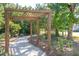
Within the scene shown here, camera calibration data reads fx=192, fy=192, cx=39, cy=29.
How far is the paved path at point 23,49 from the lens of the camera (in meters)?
2.27

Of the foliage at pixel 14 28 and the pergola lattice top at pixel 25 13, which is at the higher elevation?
the pergola lattice top at pixel 25 13

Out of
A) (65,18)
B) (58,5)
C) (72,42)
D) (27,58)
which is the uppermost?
(58,5)

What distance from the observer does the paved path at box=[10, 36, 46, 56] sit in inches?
89.4

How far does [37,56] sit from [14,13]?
572mm

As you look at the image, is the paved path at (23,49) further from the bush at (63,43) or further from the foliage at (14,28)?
the bush at (63,43)

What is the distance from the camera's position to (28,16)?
2.25m

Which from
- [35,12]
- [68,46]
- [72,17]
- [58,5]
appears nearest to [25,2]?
[35,12]

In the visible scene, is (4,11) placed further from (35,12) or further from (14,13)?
(35,12)

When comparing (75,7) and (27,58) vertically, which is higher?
(75,7)

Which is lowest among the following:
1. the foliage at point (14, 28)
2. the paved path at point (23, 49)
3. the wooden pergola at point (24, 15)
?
the paved path at point (23, 49)

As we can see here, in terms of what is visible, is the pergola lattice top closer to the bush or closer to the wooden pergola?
the wooden pergola

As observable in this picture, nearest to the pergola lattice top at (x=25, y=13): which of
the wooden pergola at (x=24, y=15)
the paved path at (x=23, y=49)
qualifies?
the wooden pergola at (x=24, y=15)

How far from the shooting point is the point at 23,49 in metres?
2.28

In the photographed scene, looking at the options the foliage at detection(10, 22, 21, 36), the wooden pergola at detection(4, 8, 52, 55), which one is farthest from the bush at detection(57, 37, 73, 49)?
the foliage at detection(10, 22, 21, 36)
